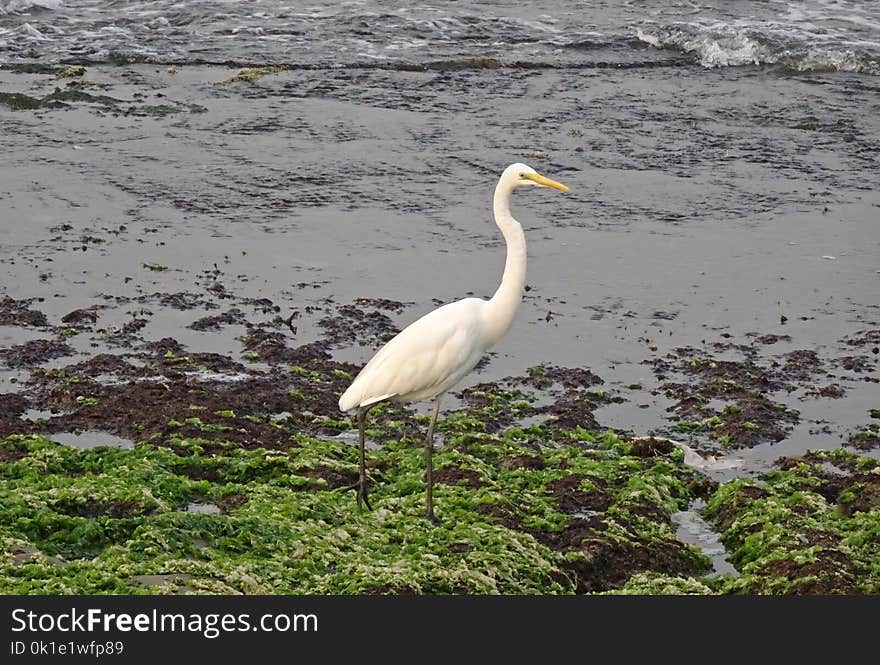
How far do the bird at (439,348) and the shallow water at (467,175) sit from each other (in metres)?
2.63

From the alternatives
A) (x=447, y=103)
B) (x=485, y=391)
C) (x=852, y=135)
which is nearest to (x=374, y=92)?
(x=447, y=103)

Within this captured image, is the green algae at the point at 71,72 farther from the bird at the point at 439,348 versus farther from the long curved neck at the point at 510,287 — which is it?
the long curved neck at the point at 510,287

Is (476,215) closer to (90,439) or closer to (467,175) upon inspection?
(467,175)

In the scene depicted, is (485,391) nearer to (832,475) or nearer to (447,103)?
(832,475)

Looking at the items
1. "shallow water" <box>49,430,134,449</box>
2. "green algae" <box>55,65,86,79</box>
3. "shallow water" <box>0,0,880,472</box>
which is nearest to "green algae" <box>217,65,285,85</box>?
"shallow water" <box>0,0,880,472</box>

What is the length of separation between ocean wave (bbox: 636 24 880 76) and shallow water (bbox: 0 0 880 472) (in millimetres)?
66

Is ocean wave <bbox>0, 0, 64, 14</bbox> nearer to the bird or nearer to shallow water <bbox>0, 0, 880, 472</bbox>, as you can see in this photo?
shallow water <bbox>0, 0, 880, 472</bbox>

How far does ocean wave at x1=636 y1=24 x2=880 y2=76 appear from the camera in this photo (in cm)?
2642

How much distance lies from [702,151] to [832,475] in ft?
36.0

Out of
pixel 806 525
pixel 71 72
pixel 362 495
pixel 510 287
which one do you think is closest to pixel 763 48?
pixel 71 72

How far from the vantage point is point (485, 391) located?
11.9 m

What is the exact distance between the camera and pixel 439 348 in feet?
30.3

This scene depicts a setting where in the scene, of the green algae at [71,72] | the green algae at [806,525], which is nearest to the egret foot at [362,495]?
the green algae at [806,525]

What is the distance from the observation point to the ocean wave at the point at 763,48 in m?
26.4
